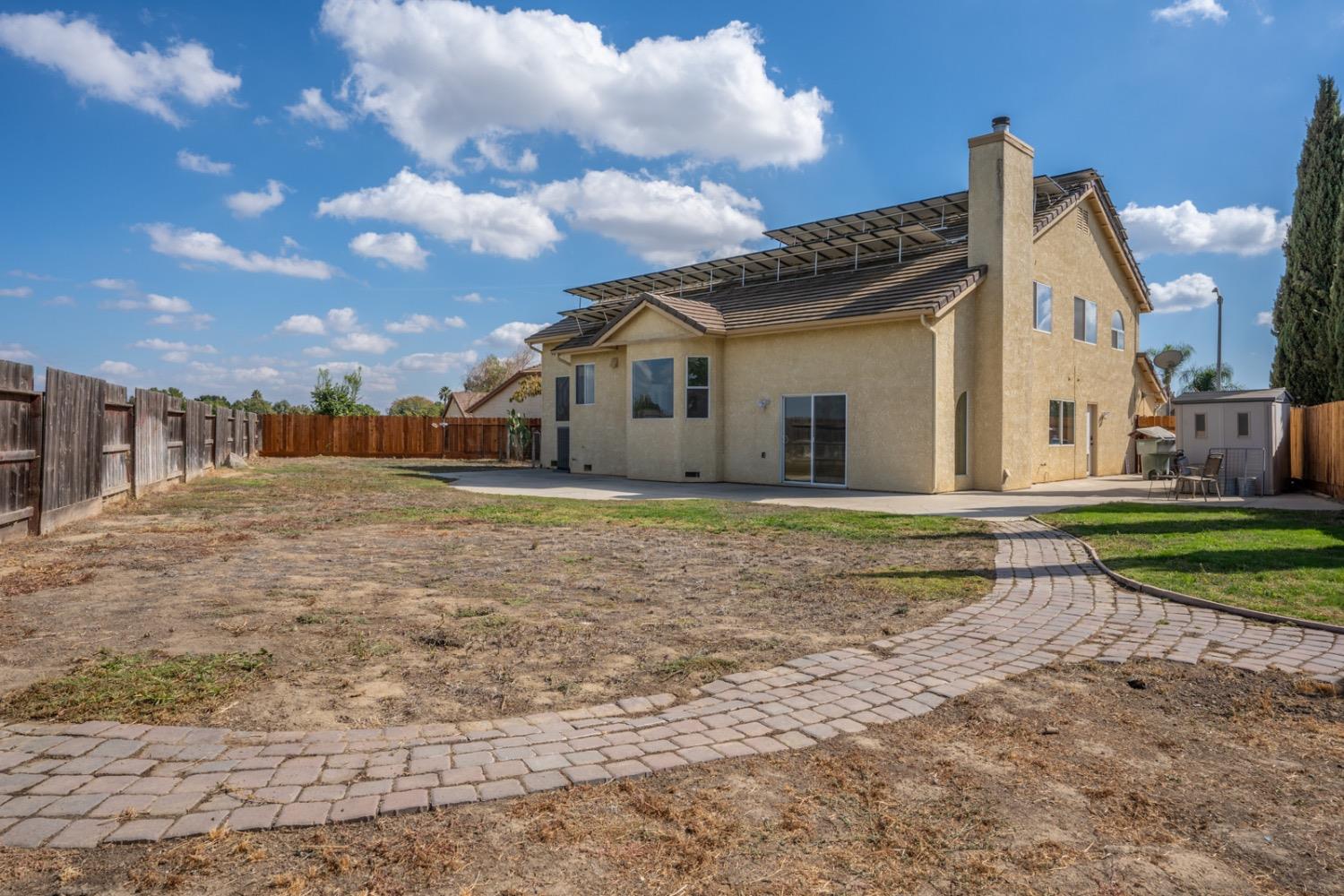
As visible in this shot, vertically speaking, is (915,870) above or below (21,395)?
below

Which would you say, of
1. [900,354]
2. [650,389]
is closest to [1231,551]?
[900,354]

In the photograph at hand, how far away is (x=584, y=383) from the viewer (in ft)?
79.7

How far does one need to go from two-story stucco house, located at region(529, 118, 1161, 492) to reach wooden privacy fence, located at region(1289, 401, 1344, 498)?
4.68 metres

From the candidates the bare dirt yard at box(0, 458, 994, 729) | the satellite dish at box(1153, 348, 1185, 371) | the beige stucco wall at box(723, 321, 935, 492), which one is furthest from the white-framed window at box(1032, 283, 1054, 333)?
the bare dirt yard at box(0, 458, 994, 729)

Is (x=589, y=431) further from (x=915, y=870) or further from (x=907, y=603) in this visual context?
(x=915, y=870)

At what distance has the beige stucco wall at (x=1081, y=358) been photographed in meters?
19.2

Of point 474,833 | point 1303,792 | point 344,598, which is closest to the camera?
point 474,833

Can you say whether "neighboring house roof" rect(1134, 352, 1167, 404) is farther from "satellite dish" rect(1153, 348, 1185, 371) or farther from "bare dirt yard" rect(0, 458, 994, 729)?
"bare dirt yard" rect(0, 458, 994, 729)

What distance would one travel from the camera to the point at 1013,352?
57.1ft

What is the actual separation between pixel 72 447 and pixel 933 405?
47.9ft

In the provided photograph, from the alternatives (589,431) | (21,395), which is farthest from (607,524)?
(589,431)

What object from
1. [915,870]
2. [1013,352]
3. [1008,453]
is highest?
[1013,352]

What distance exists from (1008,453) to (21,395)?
57.1 ft

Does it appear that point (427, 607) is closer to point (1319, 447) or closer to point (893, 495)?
point (893, 495)
